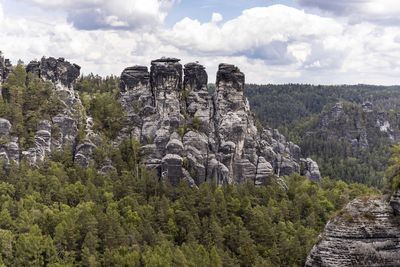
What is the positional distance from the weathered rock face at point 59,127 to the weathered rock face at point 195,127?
8.15 metres

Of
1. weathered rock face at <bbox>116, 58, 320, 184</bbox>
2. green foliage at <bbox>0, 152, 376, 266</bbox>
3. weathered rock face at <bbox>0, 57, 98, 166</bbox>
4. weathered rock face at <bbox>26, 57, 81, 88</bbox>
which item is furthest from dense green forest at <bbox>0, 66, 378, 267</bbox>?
weathered rock face at <bbox>116, 58, 320, 184</bbox>

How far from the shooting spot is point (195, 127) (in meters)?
94.0

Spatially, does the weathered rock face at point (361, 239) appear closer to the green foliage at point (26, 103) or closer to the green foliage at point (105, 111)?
the green foliage at point (26, 103)

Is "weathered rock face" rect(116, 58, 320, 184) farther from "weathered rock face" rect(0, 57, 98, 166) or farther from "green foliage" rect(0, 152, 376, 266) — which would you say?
"weathered rock face" rect(0, 57, 98, 166)

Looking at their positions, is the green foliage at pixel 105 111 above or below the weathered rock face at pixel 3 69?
below

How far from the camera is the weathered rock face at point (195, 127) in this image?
288ft

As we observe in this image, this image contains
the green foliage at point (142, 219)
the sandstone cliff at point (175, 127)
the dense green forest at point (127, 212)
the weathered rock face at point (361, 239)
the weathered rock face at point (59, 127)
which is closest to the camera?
the weathered rock face at point (361, 239)

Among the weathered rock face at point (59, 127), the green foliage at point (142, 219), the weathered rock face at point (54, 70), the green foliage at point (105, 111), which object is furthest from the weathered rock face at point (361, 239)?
the weathered rock face at point (54, 70)

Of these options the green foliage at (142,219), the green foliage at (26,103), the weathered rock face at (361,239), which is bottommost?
the green foliage at (142,219)

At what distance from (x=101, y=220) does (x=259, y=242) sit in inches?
886

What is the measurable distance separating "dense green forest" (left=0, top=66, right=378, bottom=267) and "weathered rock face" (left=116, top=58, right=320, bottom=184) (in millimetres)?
3289

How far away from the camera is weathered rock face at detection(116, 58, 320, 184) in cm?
8775

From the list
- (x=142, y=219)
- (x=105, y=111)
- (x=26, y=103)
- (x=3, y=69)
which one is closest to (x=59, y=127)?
(x=26, y=103)

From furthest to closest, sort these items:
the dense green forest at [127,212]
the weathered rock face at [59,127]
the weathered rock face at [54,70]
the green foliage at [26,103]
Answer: the weathered rock face at [54,70]
the green foliage at [26,103]
the weathered rock face at [59,127]
the dense green forest at [127,212]
